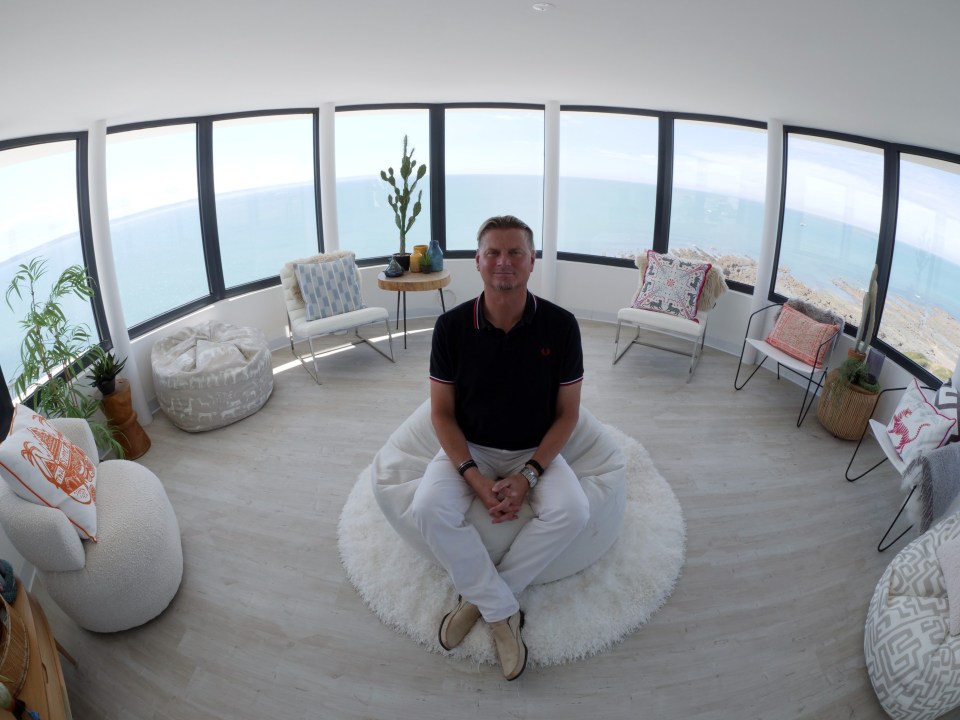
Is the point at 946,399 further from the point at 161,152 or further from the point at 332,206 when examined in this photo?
the point at 161,152

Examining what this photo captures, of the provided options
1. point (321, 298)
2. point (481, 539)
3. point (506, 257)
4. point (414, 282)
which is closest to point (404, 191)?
point (414, 282)

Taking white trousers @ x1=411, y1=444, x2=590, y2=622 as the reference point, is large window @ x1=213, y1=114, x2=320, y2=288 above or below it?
above

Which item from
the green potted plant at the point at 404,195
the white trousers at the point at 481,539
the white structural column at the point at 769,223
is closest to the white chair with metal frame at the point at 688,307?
the white structural column at the point at 769,223

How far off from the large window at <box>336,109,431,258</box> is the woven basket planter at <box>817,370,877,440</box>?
13.7 feet

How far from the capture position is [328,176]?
5617 millimetres

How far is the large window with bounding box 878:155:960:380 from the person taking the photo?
12.5 feet

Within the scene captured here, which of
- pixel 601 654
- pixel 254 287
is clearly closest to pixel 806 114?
pixel 601 654

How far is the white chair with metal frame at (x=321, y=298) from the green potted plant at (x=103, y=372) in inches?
56.7

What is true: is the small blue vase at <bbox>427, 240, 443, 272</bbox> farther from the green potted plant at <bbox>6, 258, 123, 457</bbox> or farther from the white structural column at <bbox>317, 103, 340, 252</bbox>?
the green potted plant at <bbox>6, 258, 123, 457</bbox>

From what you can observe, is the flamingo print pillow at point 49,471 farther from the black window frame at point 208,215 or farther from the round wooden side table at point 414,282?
the round wooden side table at point 414,282

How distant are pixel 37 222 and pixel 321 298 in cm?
205

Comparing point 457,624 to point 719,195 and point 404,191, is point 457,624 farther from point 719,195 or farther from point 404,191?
point 719,195

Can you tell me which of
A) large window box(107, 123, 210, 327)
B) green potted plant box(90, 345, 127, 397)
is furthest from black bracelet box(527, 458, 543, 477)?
large window box(107, 123, 210, 327)

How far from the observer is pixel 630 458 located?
12.5 feet
